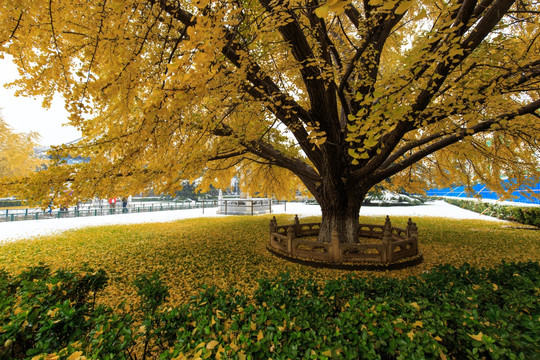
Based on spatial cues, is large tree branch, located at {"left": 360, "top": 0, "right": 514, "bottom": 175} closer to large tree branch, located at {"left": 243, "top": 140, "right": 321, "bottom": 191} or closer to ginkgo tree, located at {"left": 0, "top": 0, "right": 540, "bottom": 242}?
ginkgo tree, located at {"left": 0, "top": 0, "right": 540, "bottom": 242}

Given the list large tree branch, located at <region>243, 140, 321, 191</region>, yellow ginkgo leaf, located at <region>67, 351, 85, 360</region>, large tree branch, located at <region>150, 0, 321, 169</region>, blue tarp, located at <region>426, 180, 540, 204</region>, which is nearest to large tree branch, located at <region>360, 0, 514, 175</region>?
large tree branch, located at <region>150, 0, 321, 169</region>

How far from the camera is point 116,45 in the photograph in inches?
157

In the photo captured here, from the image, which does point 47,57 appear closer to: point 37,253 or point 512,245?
point 37,253

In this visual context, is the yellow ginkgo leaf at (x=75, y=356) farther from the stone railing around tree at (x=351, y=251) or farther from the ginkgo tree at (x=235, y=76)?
the stone railing around tree at (x=351, y=251)

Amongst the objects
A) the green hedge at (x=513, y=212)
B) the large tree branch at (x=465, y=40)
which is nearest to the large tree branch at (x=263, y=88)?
the large tree branch at (x=465, y=40)

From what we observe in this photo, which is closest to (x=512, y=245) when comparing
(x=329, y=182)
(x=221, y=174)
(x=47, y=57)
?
(x=329, y=182)

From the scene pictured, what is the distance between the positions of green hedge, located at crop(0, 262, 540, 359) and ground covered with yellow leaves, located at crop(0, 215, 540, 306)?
A: 9.39ft

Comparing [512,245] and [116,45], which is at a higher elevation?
[116,45]

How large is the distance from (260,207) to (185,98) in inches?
840

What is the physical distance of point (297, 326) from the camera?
2053mm

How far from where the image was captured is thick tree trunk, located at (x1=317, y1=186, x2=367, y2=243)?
8.48m

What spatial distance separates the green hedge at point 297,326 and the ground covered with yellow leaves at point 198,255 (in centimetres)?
286

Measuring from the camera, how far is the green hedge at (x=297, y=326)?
69.1 inches

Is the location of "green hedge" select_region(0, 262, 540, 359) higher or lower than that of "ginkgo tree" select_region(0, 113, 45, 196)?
lower
